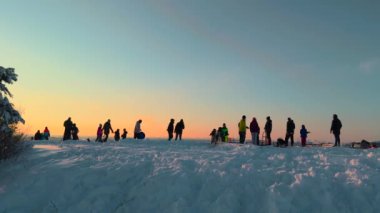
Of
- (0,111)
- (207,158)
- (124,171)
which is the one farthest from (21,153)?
(207,158)

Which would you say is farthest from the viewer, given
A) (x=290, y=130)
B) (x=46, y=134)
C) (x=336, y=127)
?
(x=46, y=134)

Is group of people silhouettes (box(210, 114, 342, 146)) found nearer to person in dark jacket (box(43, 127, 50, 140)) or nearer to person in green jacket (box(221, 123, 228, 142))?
person in green jacket (box(221, 123, 228, 142))

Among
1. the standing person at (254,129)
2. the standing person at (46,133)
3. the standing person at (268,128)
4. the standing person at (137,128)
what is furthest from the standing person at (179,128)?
the standing person at (46,133)

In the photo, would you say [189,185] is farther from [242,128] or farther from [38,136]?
[38,136]

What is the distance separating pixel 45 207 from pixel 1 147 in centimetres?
628

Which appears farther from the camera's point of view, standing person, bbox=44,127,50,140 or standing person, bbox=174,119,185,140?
standing person, bbox=44,127,50,140

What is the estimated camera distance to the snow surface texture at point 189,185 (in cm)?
1170

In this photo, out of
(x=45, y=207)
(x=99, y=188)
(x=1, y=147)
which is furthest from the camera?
(x=1, y=147)

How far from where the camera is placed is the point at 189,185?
1300 centimetres

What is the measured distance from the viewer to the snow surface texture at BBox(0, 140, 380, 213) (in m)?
11.7

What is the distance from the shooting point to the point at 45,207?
40.4 feet

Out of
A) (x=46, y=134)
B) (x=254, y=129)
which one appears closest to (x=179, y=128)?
(x=254, y=129)

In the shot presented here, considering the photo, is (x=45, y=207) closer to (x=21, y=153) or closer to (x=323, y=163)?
(x=21, y=153)

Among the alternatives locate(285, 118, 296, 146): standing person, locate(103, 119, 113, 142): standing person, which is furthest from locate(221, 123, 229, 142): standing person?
locate(103, 119, 113, 142): standing person
